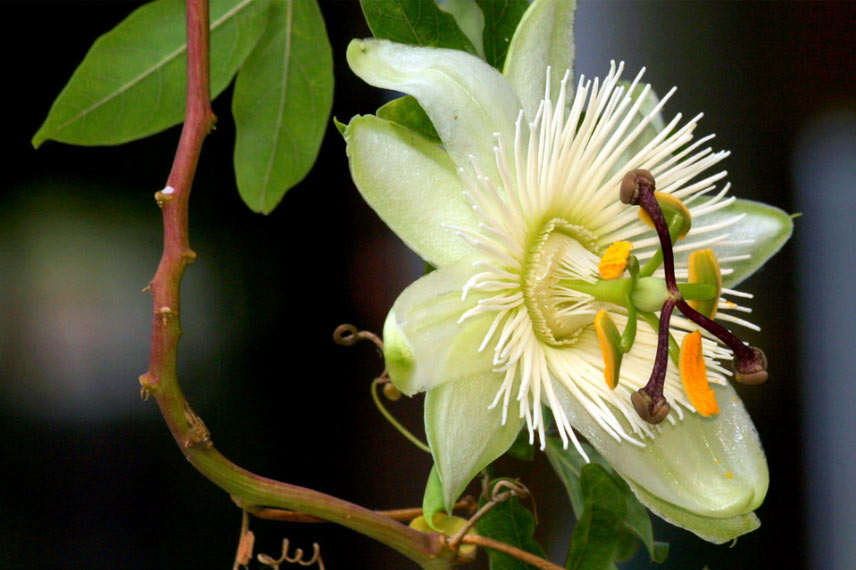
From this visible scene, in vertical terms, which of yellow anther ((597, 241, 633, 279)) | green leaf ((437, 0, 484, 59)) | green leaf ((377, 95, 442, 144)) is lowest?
yellow anther ((597, 241, 633, 279))

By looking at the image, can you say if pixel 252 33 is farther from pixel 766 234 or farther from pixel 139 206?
pixel 139 206

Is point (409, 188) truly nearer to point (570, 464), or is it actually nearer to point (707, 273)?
point (707, 273)

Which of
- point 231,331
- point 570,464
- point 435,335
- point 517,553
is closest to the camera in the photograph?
point 435,335

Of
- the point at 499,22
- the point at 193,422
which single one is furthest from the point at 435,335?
the point at 499,22

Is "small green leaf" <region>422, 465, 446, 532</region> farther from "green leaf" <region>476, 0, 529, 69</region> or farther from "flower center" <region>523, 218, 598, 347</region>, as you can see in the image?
"green leaf" <region>476, 0, 529, 69</region>

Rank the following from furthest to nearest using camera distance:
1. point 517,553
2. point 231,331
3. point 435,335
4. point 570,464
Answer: point 231,331, point 570,464, point 517,553, point 435,335

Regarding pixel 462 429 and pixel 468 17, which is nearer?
pixel 462 429

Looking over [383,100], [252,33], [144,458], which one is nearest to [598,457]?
[252,33]

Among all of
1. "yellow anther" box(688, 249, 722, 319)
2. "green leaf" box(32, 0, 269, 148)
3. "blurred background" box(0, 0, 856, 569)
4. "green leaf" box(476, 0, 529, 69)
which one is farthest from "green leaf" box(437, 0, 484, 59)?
"blurred background" box(0, 0, 856, 569)
